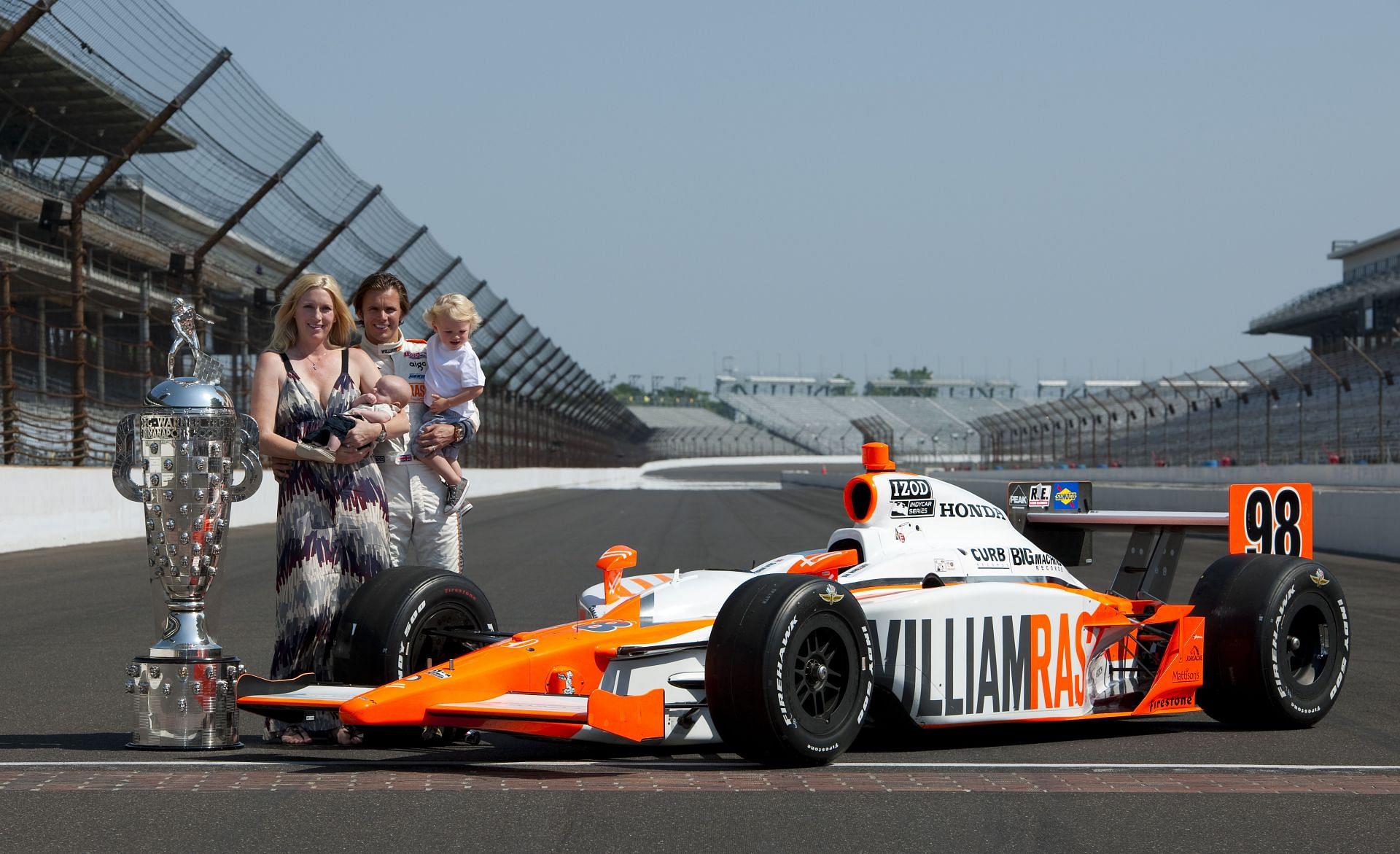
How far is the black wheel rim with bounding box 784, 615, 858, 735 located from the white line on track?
207 mm

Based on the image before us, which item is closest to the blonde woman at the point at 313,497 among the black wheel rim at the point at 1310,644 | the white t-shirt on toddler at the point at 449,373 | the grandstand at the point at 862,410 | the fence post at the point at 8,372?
the white t-shirt on toddler at the point at 449,373

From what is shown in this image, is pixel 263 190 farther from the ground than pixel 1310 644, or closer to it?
farther from the ground

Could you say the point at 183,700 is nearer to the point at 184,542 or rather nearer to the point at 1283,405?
the point at 184,542

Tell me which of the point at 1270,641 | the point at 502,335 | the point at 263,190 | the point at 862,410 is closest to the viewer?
the point at 1270,641

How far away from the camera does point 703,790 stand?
4.59 metres

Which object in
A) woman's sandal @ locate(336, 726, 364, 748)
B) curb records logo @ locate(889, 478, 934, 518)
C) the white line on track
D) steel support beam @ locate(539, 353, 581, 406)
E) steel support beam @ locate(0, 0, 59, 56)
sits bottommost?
the white line on track

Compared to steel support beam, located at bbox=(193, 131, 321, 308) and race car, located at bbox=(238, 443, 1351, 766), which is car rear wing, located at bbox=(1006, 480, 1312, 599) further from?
steel support beam, located at bbox=(193, 131, 321, 308)

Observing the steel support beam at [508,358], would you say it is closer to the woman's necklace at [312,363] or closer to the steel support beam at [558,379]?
the steel support beam at [558,379]

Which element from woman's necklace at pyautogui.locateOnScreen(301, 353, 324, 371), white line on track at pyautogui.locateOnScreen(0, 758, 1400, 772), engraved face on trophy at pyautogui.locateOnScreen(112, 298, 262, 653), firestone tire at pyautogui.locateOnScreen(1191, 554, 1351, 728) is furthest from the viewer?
firestone tire at pyautogui.locateOnScreen(1191, 554, 1351, 728)

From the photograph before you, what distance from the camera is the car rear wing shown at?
6695 mm

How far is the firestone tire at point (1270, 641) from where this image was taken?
19.6 ft

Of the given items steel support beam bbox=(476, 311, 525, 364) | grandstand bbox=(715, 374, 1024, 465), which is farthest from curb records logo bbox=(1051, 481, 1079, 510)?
grandstand bbox=(715, 374, 1024, 465)

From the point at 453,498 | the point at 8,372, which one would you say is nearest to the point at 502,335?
the point at 8,372

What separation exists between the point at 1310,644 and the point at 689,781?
3000 mm
